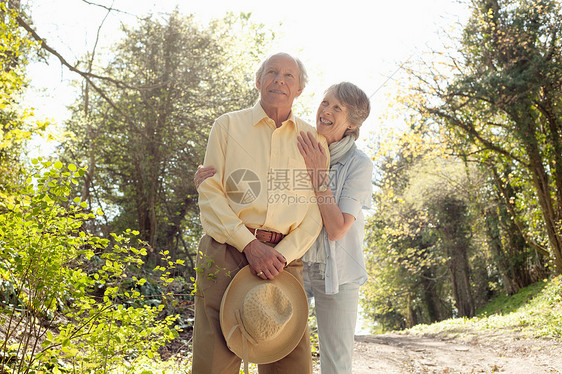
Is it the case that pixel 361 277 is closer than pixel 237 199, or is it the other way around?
pixel 237 199

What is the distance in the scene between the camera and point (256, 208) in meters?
2.35

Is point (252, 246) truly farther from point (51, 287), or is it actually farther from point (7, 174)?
point (7, 174)

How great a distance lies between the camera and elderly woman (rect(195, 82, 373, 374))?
253 centimetres

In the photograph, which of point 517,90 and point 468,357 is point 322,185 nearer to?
point 468,357

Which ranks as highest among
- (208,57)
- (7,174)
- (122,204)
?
(208,57)

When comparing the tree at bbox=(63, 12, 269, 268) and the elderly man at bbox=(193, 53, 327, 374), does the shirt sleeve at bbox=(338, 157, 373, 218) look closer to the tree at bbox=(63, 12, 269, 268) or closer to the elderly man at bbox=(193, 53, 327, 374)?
the elderly man at bbox=(193, 53, 327, 374)

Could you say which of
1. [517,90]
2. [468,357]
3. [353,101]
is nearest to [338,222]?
[353,101]

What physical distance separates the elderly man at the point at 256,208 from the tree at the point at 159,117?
8137mm

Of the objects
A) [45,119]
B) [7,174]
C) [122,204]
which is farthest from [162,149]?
[45,119]

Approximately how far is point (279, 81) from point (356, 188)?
70cm

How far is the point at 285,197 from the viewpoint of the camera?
7.74ft

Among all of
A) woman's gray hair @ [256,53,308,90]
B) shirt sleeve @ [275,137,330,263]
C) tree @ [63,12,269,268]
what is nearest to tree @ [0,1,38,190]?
woman's gray hair @ [256,53,308,90]

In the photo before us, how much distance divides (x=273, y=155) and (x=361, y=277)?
33.6 inches

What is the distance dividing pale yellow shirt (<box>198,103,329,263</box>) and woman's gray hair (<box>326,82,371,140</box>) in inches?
16.0
